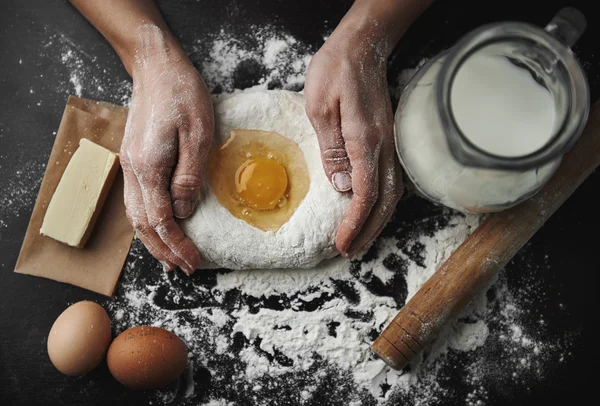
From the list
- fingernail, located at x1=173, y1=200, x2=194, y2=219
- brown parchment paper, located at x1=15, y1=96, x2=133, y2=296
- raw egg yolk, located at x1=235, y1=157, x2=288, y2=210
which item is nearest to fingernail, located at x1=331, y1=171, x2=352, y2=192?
raw egg yolk, located at x1=235, y1=157, x2=288, y2=210

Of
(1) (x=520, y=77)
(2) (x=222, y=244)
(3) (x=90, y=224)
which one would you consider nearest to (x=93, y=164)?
(3) (x=90, y=224)

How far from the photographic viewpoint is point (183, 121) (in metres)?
1.13

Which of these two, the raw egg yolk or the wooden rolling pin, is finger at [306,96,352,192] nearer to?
the raw egg yolk

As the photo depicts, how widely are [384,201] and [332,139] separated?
0.19 m

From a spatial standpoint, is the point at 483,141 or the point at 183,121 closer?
the point at 483,141

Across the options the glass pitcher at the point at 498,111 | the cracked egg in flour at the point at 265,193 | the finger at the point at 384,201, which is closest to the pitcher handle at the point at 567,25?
the glass pitcher at the point at 498,111

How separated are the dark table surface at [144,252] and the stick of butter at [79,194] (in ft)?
0.46

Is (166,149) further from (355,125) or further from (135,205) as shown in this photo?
(355,125)

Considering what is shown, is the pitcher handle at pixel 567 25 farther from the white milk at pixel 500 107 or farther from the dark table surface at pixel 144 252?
the dark table surface at pixel 144 252

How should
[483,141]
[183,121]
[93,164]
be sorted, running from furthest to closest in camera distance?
[93,164] → [183,121] → [483,141]

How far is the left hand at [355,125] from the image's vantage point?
1.13 metres

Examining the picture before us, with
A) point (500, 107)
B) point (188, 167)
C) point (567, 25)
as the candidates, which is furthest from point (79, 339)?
point (567, 25)

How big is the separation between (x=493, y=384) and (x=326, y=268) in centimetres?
52

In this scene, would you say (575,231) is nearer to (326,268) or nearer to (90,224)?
(326,268)
